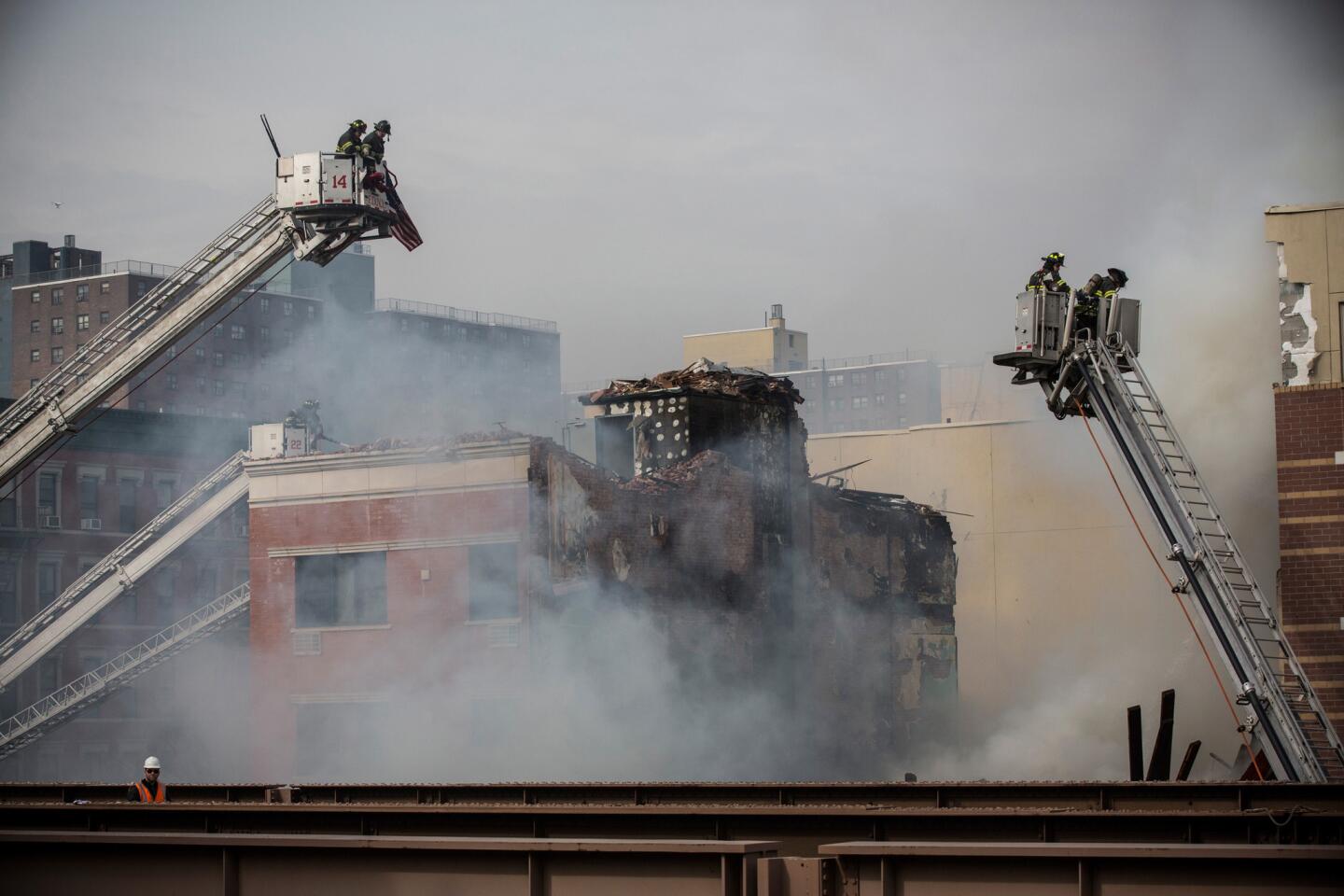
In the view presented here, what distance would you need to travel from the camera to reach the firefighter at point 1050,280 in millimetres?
22359

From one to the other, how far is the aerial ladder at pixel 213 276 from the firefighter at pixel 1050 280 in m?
10.9

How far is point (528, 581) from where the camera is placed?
95.5 ft

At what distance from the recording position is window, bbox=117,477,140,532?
5591 cm

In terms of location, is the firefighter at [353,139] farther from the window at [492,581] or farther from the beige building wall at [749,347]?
the beige building wall at [749,347]

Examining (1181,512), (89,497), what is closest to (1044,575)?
(1181,512)

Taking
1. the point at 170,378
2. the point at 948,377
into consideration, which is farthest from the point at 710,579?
the point at 170,378

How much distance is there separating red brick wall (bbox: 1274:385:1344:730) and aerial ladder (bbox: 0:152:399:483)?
15.1 m

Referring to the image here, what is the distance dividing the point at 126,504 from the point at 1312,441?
42.7 metres

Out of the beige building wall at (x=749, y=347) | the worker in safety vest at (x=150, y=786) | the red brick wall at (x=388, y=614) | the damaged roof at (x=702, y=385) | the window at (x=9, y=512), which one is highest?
the beige building wall at (x=749, y=347)

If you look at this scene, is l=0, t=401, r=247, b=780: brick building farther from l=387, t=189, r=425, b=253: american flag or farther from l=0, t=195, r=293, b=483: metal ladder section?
l=387, t=189, r=425, b=253: american flag

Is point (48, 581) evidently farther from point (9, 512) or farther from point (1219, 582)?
point (1219, 582)

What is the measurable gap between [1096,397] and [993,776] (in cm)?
2051

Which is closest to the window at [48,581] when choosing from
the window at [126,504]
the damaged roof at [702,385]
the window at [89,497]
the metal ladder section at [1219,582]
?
the window at [89,497]

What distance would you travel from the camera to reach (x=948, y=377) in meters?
69.4
